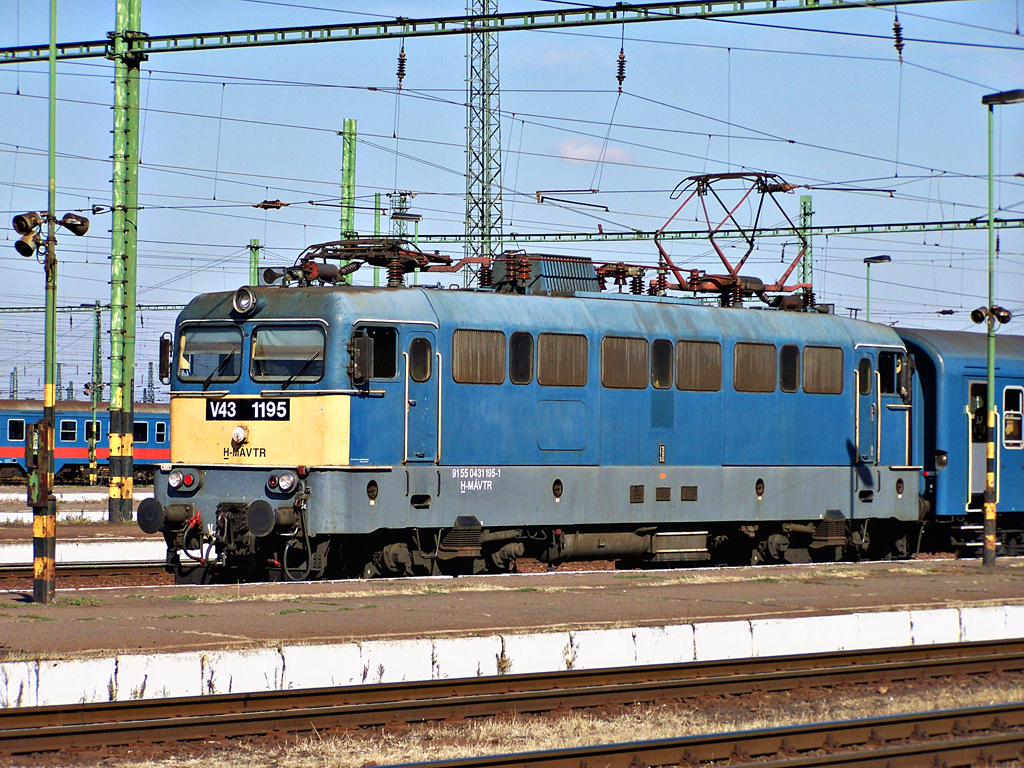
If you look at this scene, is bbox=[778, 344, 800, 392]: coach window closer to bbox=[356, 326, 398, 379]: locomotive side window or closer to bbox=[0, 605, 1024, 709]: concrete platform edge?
bbox=[0, 605, 1024, 709]: concrete platform edge

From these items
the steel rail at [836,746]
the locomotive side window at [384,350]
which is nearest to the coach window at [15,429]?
the locomotive side window at [384,350]

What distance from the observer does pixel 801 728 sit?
10.0 metres

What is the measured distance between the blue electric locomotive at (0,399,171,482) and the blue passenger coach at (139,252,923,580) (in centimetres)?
4097

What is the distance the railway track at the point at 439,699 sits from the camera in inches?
390

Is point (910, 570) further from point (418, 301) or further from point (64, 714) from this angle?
point (64, 714)

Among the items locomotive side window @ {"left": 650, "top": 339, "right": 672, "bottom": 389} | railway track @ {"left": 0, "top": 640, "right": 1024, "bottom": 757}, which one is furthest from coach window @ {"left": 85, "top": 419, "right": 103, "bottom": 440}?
railway track @ {"left": 0, "top": 640, "right": 1024, "bottom": 757}

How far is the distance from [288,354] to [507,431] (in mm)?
3243

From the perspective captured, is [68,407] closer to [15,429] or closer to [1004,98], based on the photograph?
[15,429]

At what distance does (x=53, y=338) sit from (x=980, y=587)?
1321cm

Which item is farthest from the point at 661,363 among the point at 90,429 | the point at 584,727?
the point at 90,429

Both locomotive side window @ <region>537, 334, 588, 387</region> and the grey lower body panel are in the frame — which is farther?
locomotive side window @ <region>537, 334, 588, 387</region>

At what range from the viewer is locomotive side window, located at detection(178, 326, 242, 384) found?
1819 centimetres

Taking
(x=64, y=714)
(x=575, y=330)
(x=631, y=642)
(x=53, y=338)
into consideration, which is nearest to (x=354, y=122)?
(x=575, y=330)

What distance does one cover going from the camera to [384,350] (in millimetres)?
17828
